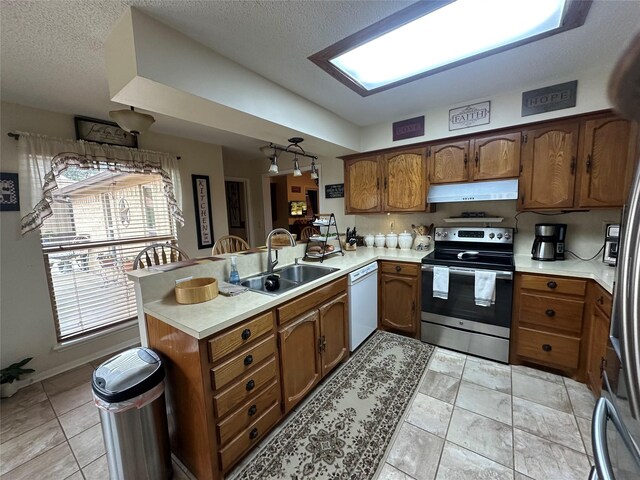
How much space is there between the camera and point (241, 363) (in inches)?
53.8

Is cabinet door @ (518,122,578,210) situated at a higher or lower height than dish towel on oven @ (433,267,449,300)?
higher

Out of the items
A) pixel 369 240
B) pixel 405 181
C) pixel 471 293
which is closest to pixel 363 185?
pixel 405 181

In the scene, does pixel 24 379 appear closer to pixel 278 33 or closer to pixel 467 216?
pixel 278 33

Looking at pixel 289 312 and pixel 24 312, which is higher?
pixel 289 312

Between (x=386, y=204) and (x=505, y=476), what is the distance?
7.63ft

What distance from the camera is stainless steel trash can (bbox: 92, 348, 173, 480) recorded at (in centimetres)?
120

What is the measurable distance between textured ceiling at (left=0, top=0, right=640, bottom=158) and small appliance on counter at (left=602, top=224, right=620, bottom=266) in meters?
1.22

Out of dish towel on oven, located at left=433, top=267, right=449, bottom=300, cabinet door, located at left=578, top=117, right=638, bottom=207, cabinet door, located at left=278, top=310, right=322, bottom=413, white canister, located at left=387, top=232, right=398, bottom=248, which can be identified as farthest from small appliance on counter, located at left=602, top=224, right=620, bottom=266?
cabinet door, located at left=278, top=310, right=322, bottom=413

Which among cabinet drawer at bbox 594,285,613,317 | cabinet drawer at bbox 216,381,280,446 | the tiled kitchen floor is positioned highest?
cabinet drawer at bbox 594,285,613,317

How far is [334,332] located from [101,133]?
3.07 meters

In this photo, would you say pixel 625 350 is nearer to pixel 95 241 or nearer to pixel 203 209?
pixel 95 241

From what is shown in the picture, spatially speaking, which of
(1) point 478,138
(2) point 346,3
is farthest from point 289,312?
(1) point 478,138

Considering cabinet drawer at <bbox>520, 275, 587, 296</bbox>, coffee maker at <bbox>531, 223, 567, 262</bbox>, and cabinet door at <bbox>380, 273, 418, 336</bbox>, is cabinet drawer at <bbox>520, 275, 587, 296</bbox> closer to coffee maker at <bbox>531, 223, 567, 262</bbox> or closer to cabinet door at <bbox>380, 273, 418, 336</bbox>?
coffee maker at <bbox>531, 223, 567, 262</bbox>

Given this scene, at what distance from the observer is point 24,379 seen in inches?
87.4
